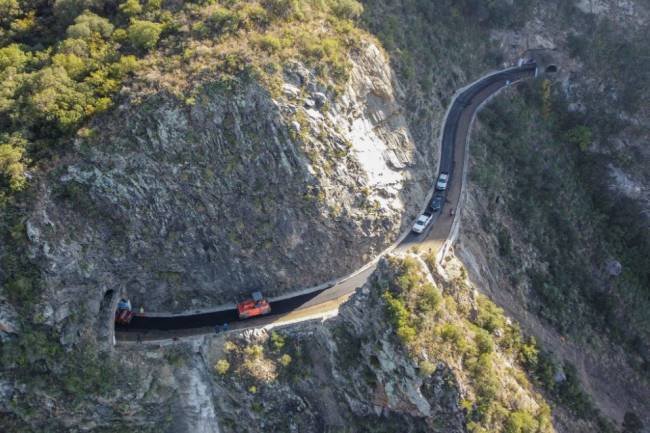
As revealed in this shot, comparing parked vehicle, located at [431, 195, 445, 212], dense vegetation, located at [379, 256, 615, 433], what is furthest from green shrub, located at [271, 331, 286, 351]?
parked vehicle, located at [431, 195, 445, 212]

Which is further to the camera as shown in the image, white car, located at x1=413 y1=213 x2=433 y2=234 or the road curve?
white car, located at x1=413 y1=213 x2=433 y2=234

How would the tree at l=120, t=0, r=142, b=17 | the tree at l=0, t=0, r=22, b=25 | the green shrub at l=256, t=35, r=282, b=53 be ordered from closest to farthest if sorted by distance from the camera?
the green shrub at l=256, t=35, r=282, b=53 → the tree at l=120, t=0, r=142, b=17 → the tree at l=0, t=0, r=22, b=25

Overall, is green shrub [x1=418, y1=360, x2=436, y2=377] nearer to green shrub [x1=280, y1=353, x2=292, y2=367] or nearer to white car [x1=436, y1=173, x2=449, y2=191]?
green shrub [x1=280, y1=353, x2=292, y2=367]

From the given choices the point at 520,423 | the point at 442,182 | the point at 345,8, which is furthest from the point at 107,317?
the point at 345,8

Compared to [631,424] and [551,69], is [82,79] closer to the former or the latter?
[551,69]

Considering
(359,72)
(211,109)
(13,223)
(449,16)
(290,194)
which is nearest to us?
(13,223)

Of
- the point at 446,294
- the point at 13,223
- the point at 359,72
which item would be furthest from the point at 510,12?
the point at 13,223

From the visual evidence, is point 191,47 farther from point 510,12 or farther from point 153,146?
point 510,12
